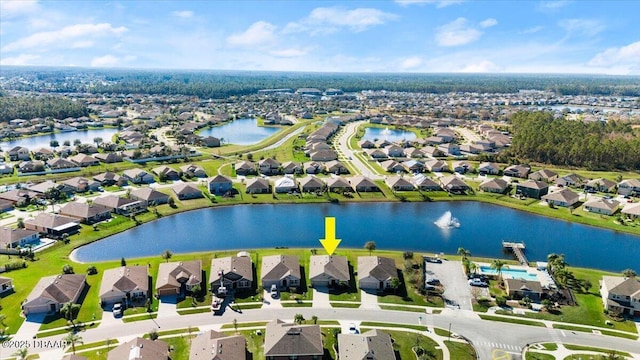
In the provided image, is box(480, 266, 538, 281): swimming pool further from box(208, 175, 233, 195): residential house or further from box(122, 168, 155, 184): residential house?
box(122, 168, 155, 184): residential house

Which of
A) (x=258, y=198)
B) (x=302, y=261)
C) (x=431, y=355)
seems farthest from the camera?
(x=258, y=198)

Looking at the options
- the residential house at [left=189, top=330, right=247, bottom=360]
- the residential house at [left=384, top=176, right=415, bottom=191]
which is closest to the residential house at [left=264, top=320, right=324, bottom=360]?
the residential house at [left=189, top=330, right=247, bottom=360]

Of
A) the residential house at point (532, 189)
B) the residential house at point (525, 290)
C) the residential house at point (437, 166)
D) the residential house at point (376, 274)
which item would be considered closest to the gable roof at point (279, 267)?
the residential house at point (376, 274)

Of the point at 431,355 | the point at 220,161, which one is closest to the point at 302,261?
the point at 431,355

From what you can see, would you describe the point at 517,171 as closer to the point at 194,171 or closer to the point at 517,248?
the point at 517,248

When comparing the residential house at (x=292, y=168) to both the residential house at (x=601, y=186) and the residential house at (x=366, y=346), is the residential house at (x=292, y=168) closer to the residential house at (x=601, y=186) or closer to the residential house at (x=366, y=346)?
the residential house at (x=366, y=346)

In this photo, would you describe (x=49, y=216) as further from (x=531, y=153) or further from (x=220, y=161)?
(x=531, y=153)
